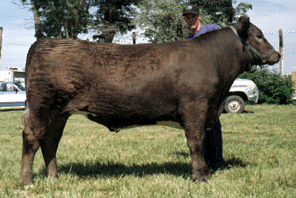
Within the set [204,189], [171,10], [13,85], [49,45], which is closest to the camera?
[204,189]

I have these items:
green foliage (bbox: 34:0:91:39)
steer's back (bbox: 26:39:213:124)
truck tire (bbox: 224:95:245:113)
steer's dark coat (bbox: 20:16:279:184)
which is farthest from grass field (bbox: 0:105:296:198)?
green foliage (bbox: 34:0:91:39)

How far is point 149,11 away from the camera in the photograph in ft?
91.8

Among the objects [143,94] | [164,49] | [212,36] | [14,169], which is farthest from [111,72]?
[14,169]

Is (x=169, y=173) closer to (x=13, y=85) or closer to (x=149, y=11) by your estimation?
(x=13, y=85)

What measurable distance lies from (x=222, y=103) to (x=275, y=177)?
3.75 feet

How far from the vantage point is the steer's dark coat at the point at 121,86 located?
148 inches

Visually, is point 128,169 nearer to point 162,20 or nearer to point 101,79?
point 101,79

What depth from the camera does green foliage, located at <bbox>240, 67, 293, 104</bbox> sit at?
21328 millimetres

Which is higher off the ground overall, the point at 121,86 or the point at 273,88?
the point at 121,86

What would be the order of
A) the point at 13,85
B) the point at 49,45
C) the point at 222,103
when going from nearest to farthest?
the point at 49,45
the point at 222,103
the point at 13,85

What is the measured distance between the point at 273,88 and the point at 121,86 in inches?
771

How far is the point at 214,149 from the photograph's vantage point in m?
5.04

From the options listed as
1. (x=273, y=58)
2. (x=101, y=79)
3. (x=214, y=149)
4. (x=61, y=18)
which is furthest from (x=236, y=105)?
(x=61, y=18)

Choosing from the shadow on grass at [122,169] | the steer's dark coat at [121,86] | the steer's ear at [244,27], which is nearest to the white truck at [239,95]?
the shadow on grass at [122,169]
